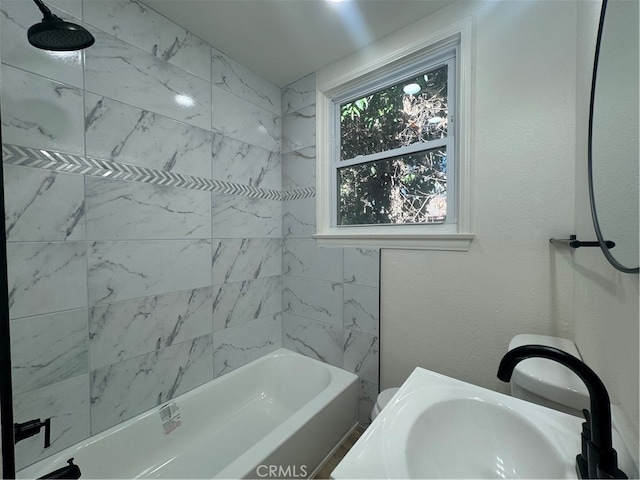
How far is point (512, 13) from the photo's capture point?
122cm

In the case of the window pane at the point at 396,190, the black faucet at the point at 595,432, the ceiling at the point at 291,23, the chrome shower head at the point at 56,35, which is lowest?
the black faucet at the point at 595,432

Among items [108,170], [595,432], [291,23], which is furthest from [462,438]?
[291,23]

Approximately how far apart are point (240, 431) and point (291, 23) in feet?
8.27

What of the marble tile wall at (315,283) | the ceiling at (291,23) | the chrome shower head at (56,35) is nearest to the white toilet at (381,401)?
the marble tile wall at (315,283)

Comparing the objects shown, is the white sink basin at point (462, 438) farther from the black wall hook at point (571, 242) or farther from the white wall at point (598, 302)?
the black wall hook at point (571, 242)

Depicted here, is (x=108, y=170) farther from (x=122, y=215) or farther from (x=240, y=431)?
(x=240, y=431)

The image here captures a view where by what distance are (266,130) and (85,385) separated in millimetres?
1898

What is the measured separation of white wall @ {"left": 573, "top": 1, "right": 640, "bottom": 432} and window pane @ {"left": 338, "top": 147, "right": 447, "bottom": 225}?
60 cm

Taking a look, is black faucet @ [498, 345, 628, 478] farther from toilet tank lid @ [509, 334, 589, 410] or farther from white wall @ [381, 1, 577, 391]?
white wall @ [381, 1, 577, 391]

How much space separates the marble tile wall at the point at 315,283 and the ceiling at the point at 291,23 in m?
0.32

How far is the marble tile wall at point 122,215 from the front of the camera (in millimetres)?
1072

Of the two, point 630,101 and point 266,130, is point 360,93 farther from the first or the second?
point 630,101

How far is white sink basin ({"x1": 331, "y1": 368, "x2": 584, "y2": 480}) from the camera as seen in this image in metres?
0.55

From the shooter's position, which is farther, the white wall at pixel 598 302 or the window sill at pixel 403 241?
the window sill at pixel 403 241
